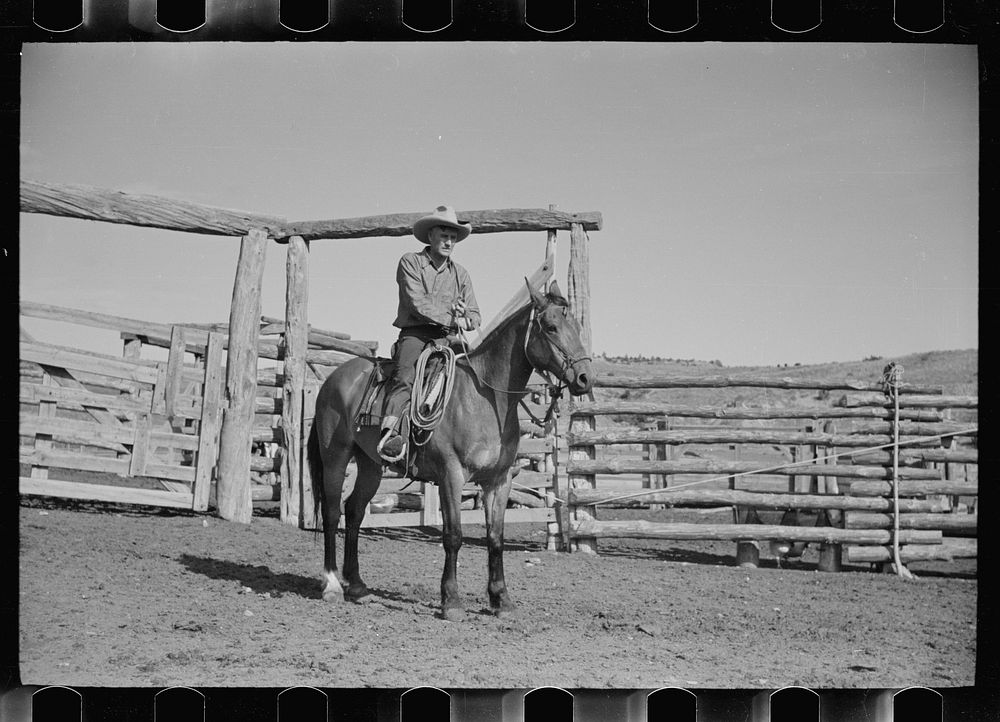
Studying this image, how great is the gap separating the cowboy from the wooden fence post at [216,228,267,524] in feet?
12.7

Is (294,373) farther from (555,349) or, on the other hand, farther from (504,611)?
(555,349)

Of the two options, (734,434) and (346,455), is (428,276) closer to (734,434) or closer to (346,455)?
(346,455)

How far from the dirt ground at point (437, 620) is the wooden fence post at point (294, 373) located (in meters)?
0.77

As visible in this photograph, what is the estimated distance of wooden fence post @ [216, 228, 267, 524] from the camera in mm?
10148

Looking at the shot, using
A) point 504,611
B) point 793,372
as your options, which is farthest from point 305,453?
point 793,372

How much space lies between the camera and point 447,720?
16.9ft

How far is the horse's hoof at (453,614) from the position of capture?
259 inches

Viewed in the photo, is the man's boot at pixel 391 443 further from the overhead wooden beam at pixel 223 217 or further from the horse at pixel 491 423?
the overhead wooden beam at pixel 223 217

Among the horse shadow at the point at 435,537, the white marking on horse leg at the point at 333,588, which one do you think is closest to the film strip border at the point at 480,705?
the white marking on horse leg at the point at 333,588

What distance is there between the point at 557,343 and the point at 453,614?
7.38 ft

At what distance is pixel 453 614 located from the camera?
21.6 ft

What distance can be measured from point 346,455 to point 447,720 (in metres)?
3.07
